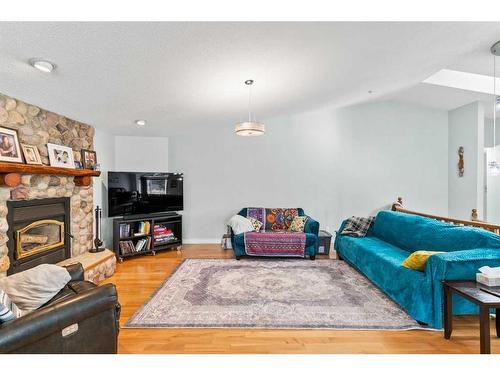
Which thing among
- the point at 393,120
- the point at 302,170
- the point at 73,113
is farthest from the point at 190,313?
the point at 393,120

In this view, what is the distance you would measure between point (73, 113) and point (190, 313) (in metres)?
2.89

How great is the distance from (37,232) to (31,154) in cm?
91

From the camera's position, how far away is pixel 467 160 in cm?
483

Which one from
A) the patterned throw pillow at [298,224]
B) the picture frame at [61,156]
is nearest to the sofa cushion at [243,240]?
the patterned throw pillow at [298,224]

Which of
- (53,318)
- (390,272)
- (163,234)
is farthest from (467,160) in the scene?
(53,318)

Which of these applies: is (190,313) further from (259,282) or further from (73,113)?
→ (73,113)

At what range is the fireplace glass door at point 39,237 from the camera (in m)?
2.78

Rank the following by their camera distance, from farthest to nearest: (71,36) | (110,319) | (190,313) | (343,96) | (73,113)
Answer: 1. (343,96)
2. (73,113)
3. (190,313)
4. (71,36)
5. (110,319)

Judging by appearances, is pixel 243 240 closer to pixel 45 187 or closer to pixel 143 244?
pixel 143 244

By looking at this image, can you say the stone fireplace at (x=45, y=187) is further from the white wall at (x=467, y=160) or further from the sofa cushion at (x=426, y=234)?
the white wall at (x=467, y=160)

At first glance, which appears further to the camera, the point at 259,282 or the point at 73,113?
the point at 73,113
